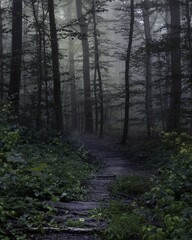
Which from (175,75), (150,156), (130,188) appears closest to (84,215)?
(130,188)

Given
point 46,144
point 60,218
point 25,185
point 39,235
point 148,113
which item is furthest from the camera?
point 148,113

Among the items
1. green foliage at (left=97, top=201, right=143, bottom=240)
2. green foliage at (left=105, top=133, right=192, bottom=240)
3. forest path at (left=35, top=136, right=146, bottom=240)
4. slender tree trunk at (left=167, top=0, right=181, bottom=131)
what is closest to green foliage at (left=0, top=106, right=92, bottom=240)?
forest path at (left=35, top=136, right=146, bottom=240)

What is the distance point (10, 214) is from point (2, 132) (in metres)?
4.75

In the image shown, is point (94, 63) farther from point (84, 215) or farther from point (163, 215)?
point (163, 215)

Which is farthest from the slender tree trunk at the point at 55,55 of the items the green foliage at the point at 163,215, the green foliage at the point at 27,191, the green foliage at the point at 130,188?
the green foliage at the point at 163,215

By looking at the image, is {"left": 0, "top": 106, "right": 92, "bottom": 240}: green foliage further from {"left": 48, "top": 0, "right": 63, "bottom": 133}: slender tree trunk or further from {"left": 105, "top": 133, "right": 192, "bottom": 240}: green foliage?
{"left": 48, "top": 0, "right": 63, "bottom": 133}: slender tree trunk

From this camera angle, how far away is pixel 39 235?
5.00m

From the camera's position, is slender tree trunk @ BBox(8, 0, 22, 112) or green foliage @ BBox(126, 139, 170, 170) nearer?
green foliage @ BBox(126, 139, 170, 170)

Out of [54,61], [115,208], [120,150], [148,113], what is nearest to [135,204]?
[115,208]

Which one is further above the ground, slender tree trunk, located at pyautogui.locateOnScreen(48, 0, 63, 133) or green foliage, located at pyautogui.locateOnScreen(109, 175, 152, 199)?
slender tree trunk, located at pyautogui.locateOnScreen(48, 0, 63, 133)

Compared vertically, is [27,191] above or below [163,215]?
above

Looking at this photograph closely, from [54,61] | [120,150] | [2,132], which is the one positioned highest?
[54,61]

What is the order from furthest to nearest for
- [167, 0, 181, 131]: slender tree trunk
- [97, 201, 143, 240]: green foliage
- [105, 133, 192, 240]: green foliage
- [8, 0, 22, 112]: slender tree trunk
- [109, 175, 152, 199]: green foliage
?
[167, 0, 181, 131]: slender tree trunk
[8, 0, 22, 112]: slender tree trunk
[109, 175, 152, 199]: green foliage
[97, 201, 143, 240]: green foliage
[105, 133, 192, 240]: green foliage

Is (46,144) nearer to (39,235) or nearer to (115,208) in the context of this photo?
(115,208)
